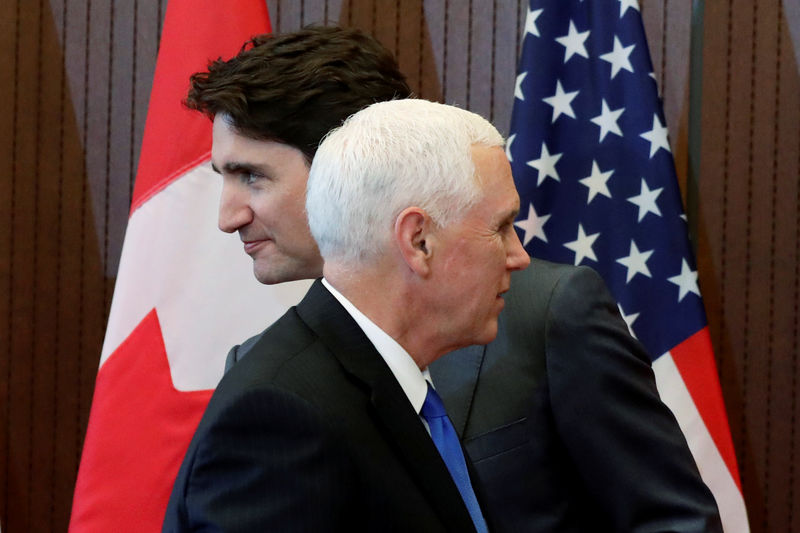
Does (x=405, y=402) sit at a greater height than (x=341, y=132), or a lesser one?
lesser

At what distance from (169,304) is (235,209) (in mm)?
982

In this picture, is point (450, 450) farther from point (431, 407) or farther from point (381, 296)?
point (381, 296)

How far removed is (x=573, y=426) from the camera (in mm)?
1319

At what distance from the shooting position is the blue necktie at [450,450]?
1.11 meters

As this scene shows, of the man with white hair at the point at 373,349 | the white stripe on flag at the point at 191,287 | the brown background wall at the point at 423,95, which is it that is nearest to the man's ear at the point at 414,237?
the man with white hair at the point at 373,349

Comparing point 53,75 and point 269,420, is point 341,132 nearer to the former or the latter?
point 269,420

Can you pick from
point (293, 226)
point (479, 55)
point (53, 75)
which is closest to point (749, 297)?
point (479, 55)

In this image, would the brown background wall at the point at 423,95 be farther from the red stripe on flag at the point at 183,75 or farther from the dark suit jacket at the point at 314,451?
the dark suit jacket at the point at 314,451

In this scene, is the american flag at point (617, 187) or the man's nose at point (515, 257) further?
the american flag at point (617, 187)

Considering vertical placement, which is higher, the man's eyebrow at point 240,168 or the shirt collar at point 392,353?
the man's eyebrow at point 240,168

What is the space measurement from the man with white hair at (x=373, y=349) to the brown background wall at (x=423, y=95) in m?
1.71

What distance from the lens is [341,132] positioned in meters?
1.11

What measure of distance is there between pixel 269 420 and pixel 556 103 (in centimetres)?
186

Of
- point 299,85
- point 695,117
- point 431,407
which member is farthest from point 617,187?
point 431,407
